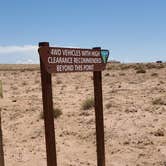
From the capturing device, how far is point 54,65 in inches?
210

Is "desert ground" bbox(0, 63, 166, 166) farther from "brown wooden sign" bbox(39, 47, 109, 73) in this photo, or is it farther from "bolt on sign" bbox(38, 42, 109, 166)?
"bolt on sign" bbox(38, 42, 109, 166)

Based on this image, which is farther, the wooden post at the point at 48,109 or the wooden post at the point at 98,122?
the wooden post at the point at 98,122

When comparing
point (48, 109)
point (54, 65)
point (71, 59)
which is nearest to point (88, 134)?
point (71, 59)

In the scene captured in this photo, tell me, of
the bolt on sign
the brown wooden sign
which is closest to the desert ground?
the brown wooden sign

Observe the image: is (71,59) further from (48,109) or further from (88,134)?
(88,134)

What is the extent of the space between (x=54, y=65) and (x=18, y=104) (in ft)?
41.0

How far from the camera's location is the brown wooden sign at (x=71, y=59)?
5223mm

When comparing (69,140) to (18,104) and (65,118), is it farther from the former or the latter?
(18,104)

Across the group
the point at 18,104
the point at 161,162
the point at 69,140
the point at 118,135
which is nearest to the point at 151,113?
the point at 118,135

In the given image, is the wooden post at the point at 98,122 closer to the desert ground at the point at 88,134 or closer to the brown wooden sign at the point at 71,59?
the brown wooden sign at the point at 71,59

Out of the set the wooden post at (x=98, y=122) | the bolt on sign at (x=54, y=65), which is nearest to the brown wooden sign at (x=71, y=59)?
the bolt on sign at (x=54, y=65)

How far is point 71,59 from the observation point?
5723 mm

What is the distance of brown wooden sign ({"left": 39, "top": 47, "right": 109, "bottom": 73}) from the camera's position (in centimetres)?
522

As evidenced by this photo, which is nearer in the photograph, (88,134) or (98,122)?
(98,122)
